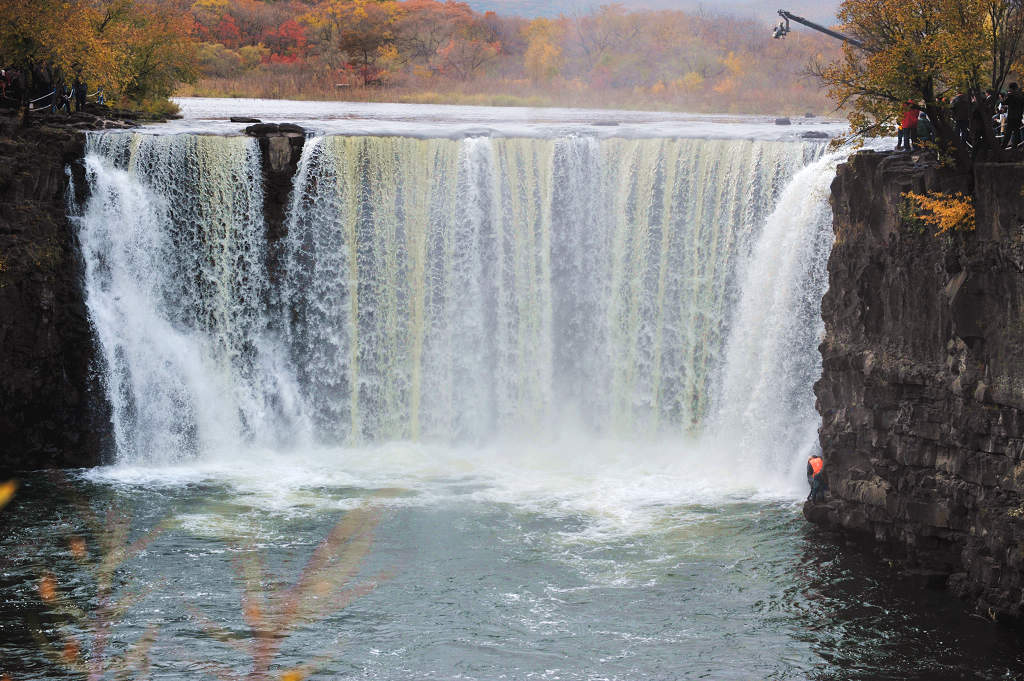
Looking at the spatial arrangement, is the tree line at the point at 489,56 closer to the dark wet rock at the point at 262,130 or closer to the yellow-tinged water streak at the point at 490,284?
the dark wet rock at the point at 262,130

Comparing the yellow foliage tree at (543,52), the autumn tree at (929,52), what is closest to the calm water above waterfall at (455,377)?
the autumn tree at (929,52)

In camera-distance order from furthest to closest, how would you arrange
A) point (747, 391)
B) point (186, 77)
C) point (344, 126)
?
point (186, 77) < point (344, 126) < point (747, 391)

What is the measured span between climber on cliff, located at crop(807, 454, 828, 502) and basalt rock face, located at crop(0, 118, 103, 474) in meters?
16.9

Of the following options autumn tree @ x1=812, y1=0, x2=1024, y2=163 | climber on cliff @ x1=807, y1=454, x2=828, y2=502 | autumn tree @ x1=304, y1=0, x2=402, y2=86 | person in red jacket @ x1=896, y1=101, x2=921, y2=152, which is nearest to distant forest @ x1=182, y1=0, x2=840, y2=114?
autumn tree @ x1=304, y1=0, x2=402, y2=86

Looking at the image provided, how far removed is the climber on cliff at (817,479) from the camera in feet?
82.6

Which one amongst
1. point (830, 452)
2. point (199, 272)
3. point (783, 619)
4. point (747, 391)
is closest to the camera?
point (783, 619)

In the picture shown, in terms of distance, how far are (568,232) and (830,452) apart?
10.3 metres

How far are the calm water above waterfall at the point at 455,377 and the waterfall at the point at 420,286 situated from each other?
61 mm

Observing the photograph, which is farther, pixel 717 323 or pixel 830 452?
pixel 717 323

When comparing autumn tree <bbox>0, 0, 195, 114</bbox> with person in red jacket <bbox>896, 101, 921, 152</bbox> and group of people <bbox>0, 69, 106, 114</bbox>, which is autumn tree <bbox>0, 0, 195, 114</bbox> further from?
person in red jacket <bbox>896, 101, 921, 152</bbox>

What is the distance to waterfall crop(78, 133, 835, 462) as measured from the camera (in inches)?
1228

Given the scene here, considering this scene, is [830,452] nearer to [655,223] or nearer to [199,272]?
[655,223]

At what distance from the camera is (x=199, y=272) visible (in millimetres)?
31859

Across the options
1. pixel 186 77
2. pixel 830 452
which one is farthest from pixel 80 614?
pixel 186 77
